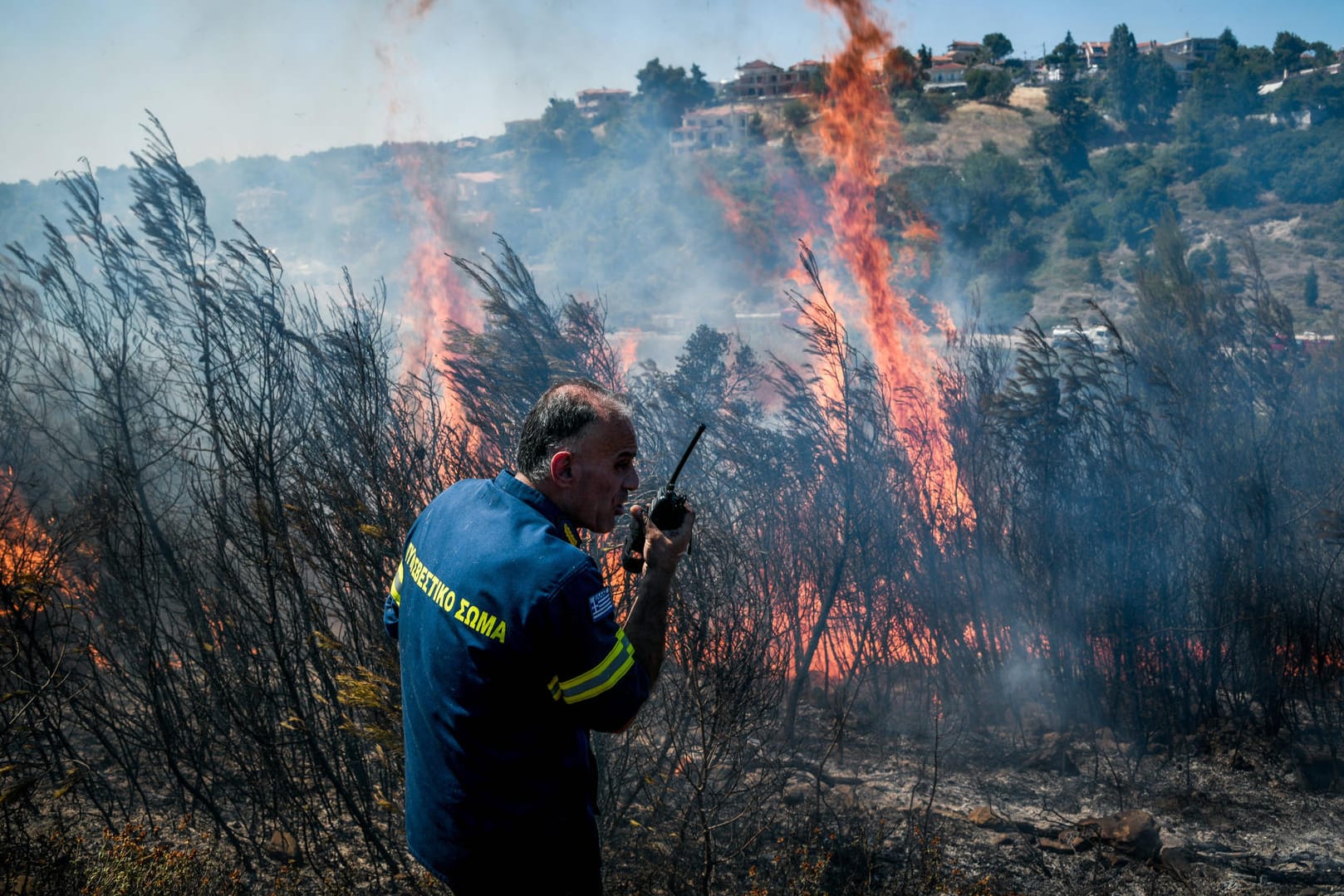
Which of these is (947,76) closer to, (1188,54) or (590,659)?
(1188,54)

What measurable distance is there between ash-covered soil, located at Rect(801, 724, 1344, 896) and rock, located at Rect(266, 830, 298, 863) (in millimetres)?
4048

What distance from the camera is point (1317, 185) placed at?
4491 centimetres

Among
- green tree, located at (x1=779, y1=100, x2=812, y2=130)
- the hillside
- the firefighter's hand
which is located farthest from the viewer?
green tree, located at (x1=779, y1=100, x2=812, y2=130)

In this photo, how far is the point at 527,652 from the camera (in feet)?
6.48

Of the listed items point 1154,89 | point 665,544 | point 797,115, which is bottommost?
point 665,544

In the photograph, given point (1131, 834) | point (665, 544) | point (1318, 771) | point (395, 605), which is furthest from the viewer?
point (1318, 771)

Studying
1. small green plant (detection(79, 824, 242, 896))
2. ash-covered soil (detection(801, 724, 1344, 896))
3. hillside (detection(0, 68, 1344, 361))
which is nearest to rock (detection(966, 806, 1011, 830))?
ash-covered soil (detection(801, 724, 1344, 896))

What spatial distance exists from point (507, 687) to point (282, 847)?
18.2ft

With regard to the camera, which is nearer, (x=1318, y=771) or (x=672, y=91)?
(x=1318, y=771)

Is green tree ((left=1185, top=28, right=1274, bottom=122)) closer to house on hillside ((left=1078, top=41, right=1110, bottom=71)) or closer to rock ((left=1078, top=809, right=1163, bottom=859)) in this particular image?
house on hillside ((left=1078, top=41, right=1110, bottom=71))

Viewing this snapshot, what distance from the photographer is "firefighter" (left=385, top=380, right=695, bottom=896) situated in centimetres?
199

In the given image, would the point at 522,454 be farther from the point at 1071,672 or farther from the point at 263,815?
the point at 1071,672

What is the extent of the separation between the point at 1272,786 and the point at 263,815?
8.37 m

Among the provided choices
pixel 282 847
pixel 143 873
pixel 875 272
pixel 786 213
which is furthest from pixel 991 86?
pixel 143 873
